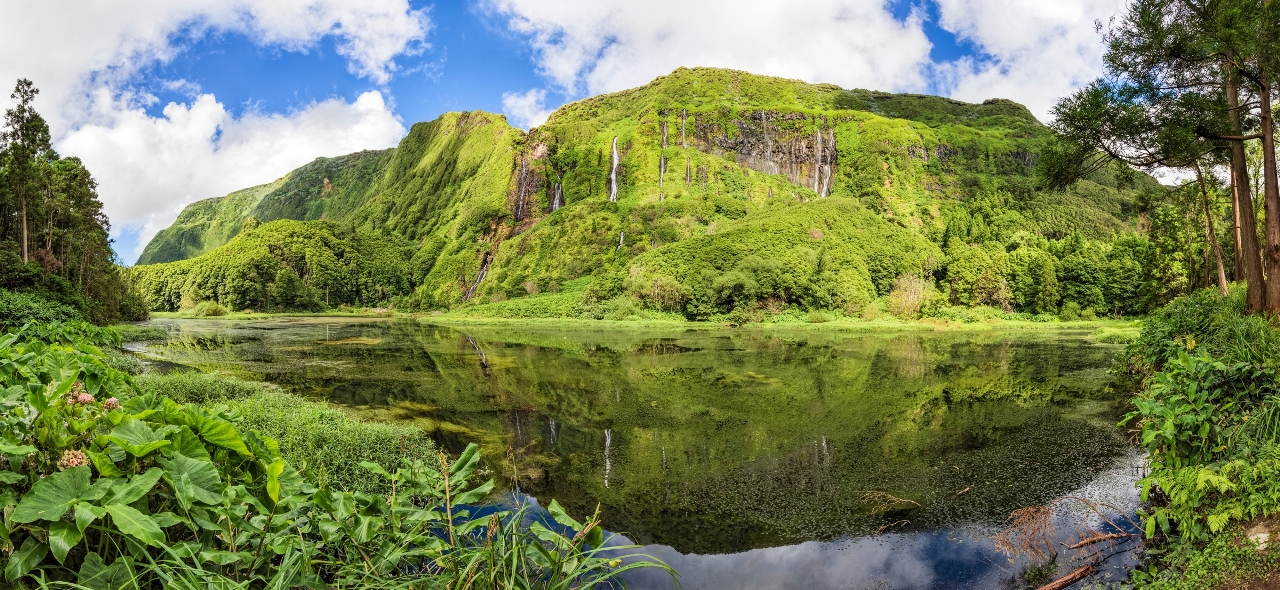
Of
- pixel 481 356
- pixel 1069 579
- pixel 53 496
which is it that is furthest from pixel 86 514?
pixel 481 356

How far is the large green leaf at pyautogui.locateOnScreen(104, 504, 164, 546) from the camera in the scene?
2.13 meters

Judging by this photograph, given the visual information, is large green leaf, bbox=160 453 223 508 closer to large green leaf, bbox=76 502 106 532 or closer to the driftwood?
large green leaf, bbox=76 502 106 532

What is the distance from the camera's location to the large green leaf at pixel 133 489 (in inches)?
89.5

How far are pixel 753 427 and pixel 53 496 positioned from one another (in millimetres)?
12357

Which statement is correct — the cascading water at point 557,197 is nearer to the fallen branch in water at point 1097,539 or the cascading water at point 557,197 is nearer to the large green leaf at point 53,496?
the fallen branch in water at point 1097,539

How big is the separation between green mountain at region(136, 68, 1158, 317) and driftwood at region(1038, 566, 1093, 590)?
55.7 meters

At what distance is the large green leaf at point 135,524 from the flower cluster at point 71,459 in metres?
0.52

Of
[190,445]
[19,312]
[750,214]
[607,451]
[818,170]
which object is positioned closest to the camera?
[190,445]

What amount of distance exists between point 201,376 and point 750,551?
49.9 feet

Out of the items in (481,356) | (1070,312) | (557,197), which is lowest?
(1070,312)

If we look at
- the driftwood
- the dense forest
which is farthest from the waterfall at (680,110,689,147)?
the driftwood

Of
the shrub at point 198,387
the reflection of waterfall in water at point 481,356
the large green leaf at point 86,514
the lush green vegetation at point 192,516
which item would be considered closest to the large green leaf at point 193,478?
the lush green vegetation at point 192,516

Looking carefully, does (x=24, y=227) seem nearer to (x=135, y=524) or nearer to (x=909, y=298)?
(x=135, y=524)

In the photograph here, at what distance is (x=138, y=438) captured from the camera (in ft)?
8.42
